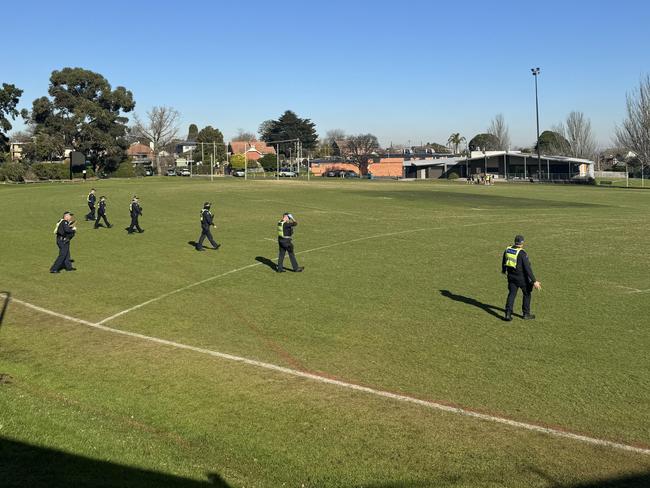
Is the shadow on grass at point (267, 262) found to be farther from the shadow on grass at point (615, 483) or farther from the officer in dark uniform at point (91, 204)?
the officer in dark uniform at point (91, 204)

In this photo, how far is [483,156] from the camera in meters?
108

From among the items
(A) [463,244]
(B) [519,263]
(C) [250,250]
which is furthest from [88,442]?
(A) [463,244]

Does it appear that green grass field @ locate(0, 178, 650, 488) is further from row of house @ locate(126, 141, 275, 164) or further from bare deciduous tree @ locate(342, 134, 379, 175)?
row of house @ locate(126, 141, 275, 164)

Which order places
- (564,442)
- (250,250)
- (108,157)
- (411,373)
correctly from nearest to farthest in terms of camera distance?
(564,442), (411,373), (250,250), (108,157)

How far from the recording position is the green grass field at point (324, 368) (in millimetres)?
7695

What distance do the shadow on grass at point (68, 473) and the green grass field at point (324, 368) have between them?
0.03 m

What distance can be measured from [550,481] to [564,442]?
1.21 metres

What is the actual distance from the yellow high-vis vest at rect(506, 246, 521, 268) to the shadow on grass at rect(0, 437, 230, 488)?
381 inches

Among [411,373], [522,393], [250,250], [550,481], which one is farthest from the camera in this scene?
[250,250]

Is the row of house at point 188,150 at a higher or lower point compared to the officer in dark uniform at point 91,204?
higher

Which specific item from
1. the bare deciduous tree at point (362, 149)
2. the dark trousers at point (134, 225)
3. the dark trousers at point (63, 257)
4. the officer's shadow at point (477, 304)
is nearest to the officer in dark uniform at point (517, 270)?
the officer's shadow at point (477, 304)

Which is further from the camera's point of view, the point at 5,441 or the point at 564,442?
the point at 564,442

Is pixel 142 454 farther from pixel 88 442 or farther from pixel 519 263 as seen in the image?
pixel 519 263

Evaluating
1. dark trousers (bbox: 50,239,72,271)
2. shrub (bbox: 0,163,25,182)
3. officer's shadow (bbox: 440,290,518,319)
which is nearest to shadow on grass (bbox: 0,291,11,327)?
dark trousers (bbox: 50,239,72,271)
